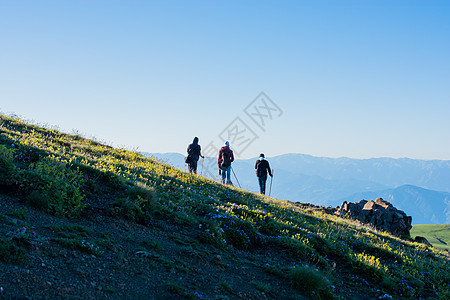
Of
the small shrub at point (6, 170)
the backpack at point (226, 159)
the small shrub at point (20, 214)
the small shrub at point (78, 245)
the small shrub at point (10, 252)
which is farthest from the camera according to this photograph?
the backpack at point (226, 159)

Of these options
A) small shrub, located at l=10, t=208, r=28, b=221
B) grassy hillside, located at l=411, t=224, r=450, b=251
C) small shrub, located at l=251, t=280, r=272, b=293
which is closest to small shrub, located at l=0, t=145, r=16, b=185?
small shrub, located at l=10, t=208, r=28, b=221

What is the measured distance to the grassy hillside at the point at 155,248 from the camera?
5.32 metres

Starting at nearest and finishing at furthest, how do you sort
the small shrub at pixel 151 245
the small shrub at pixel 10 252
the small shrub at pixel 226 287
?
the small shrub at pixel 10 252 < the small shrub at pixel 226 287 < the small shrub at pixel 151 245

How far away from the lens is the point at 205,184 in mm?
15445

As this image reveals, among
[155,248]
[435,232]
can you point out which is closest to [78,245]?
[155,248]

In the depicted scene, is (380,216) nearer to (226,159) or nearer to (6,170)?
(226,159)

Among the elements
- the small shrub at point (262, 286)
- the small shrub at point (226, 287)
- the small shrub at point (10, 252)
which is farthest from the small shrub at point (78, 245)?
the small shrub at point (262, 286)

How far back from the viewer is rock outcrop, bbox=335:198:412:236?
71.3ft

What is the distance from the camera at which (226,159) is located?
875 inches

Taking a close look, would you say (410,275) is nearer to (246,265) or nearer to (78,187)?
(246,265)

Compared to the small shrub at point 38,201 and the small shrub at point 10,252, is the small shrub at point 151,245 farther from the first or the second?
the small shrub at point 10,252

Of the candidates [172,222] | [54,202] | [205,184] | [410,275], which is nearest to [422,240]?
[410,275]

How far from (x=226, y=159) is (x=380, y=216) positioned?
11.3m

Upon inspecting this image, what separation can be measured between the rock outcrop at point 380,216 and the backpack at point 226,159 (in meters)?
8.33
